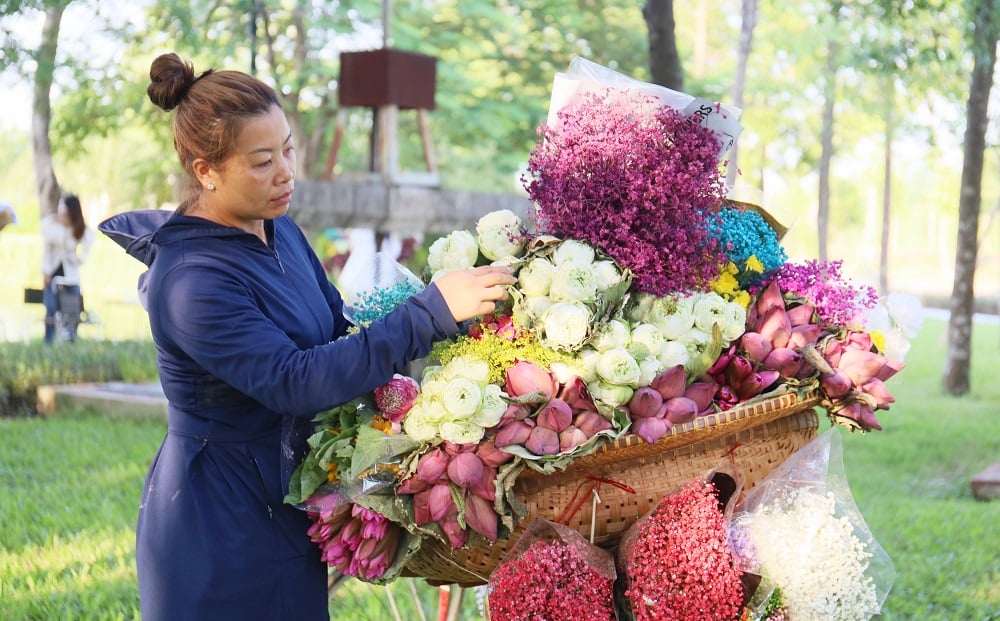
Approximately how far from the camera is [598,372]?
1637 millimetres

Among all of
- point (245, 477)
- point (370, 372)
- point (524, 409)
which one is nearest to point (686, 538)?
point (524, 409)

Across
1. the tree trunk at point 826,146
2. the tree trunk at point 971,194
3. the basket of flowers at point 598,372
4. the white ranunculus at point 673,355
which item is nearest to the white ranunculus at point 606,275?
the basket of flowers at point 598,372

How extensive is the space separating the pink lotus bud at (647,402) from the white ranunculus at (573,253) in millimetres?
248

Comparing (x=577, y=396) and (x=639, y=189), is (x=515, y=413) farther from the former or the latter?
(x=639, y=189)

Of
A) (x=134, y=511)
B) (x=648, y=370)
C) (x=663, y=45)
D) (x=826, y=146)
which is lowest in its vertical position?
(x=134, y=511)

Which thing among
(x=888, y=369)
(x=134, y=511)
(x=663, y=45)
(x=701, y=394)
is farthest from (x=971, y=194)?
(x=701, y=394)

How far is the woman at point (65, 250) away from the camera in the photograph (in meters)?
9.53

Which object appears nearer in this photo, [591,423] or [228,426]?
[591,423]

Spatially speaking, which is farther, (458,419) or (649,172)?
(649,172)

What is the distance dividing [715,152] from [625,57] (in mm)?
15686

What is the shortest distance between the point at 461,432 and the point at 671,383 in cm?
35

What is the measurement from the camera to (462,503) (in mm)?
1585

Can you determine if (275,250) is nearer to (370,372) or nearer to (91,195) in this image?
(370,372)

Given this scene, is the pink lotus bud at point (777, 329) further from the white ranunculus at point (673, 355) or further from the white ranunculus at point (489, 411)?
the white ranunculus at point (489, 411)
